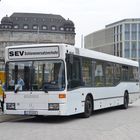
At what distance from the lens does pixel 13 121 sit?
53.7 ft

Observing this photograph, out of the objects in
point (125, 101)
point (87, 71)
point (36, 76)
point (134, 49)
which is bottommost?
point (125, 101)

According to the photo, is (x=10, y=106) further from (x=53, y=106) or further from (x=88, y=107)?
(x=88, y=107)

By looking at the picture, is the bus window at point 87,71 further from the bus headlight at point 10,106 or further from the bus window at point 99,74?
the bus headlight at point 10,106

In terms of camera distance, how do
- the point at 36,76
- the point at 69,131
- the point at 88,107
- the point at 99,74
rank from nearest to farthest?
the point at 69,131 → the point at 36,76 → the point at 88,107 → the point at 99,74

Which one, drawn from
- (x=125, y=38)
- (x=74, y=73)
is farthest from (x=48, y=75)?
(x=125, y=38)

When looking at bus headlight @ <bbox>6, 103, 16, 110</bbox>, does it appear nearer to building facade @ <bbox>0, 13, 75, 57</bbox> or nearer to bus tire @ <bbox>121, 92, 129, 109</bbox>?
bus tire @ <bbox>121, 92, 129, 109</bbox>

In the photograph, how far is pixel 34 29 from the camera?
148000 mm

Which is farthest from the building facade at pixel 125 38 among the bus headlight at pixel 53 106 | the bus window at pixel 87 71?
the bus headlight at pixel 53 106

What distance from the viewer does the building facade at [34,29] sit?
14025 centimetres

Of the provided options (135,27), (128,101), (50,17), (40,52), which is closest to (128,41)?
(135,27)

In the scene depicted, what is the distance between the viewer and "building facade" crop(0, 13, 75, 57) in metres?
140

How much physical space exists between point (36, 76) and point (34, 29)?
436ft

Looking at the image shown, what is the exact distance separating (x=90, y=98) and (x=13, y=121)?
351 cm

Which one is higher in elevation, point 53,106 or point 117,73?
point 117,73
